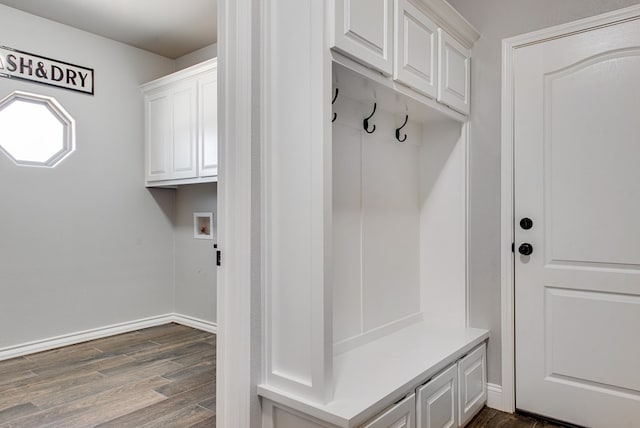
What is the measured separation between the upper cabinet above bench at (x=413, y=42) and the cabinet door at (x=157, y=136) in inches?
101

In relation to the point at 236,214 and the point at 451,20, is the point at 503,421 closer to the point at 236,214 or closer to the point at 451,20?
the point at 236,214

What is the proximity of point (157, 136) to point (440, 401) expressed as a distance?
3294 mm

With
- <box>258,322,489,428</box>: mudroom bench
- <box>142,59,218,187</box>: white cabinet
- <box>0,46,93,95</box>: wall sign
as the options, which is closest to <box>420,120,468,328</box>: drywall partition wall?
<box>258,322,489,428</box>: mudroom bench

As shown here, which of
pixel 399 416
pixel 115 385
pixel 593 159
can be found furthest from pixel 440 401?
pixel 115 385

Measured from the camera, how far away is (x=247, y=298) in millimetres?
1542

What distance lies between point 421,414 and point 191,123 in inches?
113

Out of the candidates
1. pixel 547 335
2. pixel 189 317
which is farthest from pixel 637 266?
pixel 189 317

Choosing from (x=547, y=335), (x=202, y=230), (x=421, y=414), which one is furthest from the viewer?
(x=202, y=230)

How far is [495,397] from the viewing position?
7.42 ft

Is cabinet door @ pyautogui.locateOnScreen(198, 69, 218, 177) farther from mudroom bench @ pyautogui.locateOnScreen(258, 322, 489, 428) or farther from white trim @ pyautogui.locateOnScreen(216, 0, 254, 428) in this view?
mudroom bench @ pyautogui.locateOnScreen(258, 322, 489, 428)

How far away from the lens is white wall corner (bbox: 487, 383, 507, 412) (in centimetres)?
224

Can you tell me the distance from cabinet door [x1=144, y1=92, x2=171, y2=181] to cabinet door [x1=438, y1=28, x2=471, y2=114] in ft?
8.46

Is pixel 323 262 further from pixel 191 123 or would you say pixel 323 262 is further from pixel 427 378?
pixel 191 123

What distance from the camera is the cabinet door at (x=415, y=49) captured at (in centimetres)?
175
